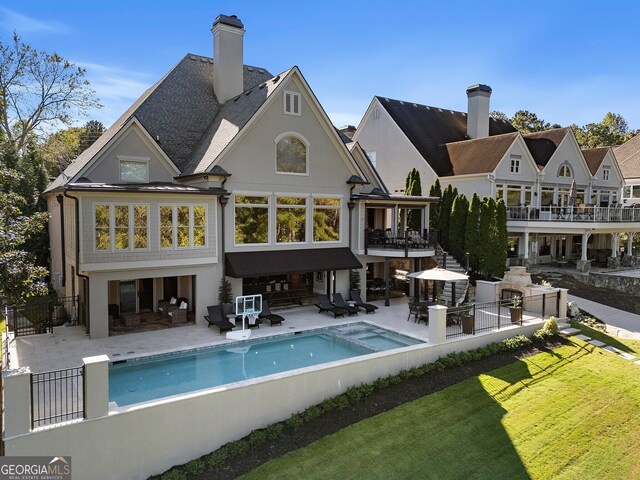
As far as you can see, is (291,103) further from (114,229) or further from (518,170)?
(518,170)

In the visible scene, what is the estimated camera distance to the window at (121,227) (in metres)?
15.0

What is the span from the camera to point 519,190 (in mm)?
30875

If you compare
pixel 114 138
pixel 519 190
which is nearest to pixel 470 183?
pixel 519 190

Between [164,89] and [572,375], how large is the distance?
2220 centimetres

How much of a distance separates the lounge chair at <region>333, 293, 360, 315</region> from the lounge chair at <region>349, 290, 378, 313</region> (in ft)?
1.31

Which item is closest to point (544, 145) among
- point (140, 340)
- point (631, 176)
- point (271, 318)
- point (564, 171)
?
point (564, 171)

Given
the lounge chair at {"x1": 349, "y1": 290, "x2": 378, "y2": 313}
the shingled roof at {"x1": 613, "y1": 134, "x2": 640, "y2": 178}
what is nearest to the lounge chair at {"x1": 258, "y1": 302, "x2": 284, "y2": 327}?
Answer: the lounge chair at {"x1": 349, "y1": 290, "x2": 378, "y2": 313}

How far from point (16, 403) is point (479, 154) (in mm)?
29375

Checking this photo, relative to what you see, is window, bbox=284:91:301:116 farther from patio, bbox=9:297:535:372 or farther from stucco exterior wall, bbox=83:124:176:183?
patio, bbox=9:297:535:372

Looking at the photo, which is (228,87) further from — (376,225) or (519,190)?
(519,190)

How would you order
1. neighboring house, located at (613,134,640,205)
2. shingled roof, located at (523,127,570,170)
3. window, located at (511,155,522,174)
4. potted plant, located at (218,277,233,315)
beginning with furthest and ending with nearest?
neighboring house, located at (613,134,640,205), shingled roof, located at (523,127,570,170), window, located at (511,155,522,174), potted plant, located at (218,277,233,315)

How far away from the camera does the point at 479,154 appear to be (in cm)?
3041

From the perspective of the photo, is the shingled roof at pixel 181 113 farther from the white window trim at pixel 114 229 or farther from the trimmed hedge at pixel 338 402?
the trimmed hedge at pixel 338 402

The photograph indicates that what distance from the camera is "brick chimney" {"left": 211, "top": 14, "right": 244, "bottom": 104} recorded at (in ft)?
74.4
